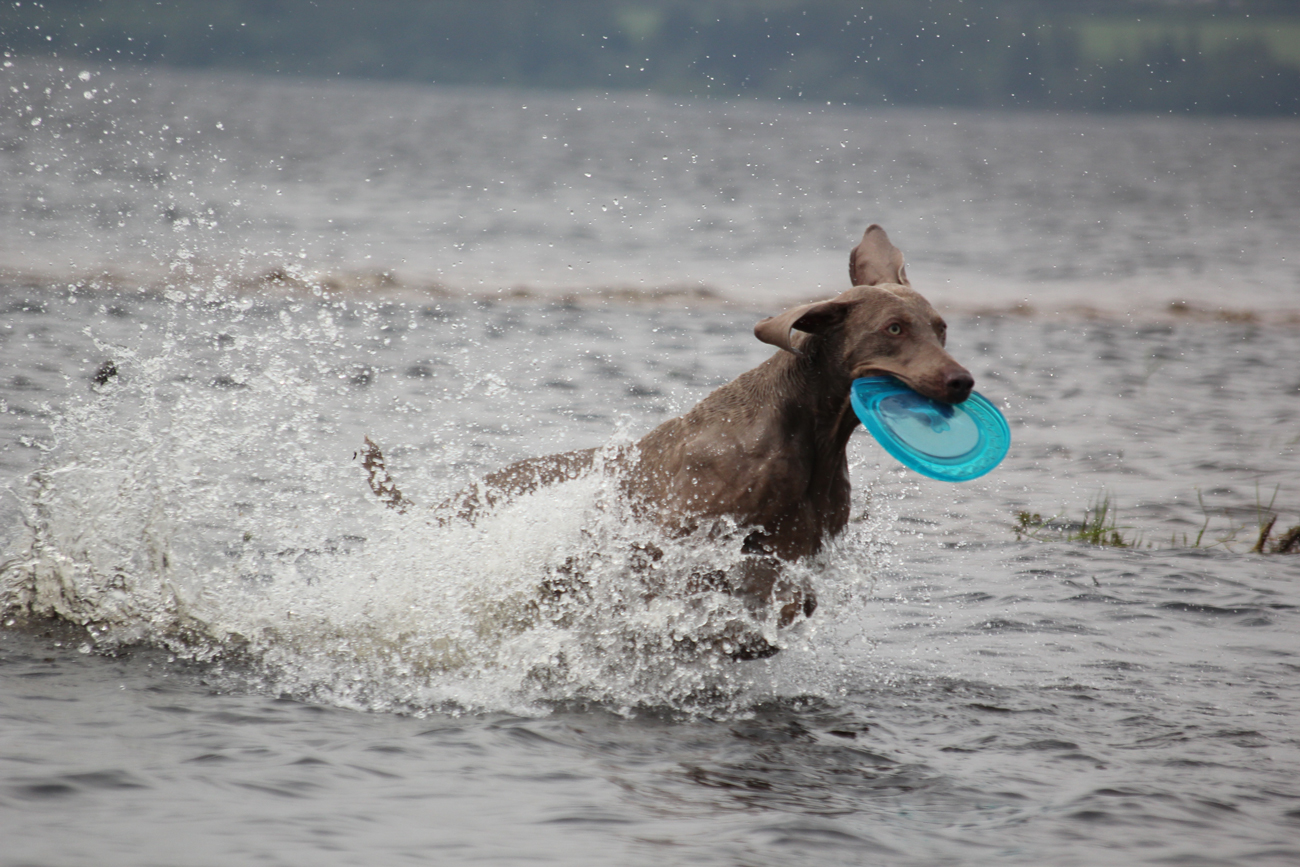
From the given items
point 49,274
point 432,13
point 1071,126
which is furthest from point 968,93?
point 49,274

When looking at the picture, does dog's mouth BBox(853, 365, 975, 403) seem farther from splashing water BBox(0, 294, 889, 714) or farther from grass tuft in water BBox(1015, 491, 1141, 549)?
grass tuft in water BBox(1015, 491, 1141, 549)

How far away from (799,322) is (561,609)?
1934 mm

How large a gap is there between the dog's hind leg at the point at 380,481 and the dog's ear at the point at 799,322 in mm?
2381

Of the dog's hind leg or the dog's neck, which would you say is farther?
the dog's hind leg

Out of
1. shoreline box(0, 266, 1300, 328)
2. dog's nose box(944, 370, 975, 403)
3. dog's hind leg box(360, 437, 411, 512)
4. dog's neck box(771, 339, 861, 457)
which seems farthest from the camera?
shoreline box(0, 266, 1300, 328)

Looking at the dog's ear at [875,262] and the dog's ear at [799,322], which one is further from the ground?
the dog's ear at [875,262]

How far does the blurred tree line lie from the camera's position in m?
134

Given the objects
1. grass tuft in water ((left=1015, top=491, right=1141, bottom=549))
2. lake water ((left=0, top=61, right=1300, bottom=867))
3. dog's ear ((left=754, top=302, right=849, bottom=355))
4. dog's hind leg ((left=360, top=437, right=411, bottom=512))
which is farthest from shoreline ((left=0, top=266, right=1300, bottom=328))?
dog's ear ((left=754, top=302, right=849, bottom=355))

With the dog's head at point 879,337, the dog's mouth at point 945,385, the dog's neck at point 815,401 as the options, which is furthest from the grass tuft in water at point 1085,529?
the dog's mouth at point 945,385

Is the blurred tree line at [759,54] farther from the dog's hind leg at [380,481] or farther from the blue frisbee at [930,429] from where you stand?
the blue frisbee at [930,429]

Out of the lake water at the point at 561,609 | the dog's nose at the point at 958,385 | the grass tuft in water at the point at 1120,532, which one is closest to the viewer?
the lake water at the point at 561,609

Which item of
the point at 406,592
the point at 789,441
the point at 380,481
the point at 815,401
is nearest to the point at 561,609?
the point at 406,592

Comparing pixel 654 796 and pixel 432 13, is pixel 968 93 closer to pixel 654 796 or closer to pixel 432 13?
pixel 432 13

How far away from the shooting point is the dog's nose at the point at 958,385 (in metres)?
5.45
